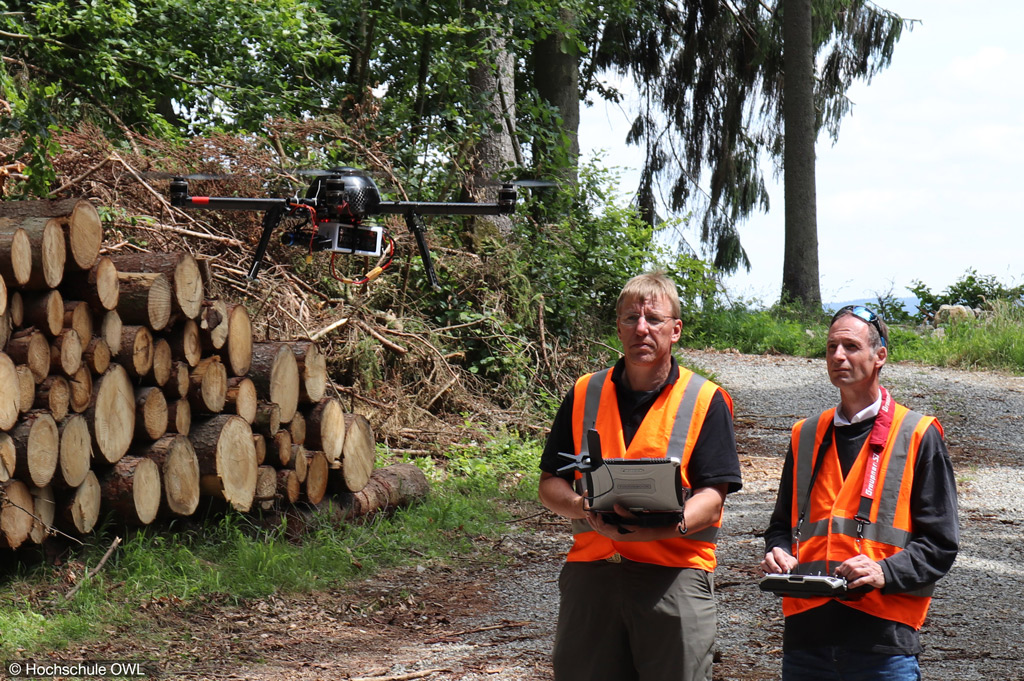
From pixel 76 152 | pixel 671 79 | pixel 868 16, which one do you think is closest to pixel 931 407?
pixel 76 152

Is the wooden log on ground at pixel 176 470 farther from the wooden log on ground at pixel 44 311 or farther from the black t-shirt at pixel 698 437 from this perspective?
the black t-shirt at pixel 698 437

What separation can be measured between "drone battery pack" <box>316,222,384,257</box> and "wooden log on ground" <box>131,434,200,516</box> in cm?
157

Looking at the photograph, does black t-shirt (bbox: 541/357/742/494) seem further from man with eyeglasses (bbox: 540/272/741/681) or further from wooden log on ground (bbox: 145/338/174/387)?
wooden log on ground (bbox: 145/338/174/387)

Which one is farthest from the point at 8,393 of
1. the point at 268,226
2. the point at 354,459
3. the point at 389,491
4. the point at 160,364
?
the point at 389,491

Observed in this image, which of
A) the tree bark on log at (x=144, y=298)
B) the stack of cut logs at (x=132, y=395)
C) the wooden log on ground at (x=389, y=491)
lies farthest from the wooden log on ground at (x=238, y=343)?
the wooden log on ground at (x=389, y=491)

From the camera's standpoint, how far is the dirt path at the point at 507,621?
4.21 meters

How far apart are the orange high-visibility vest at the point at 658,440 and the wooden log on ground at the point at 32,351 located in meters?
3.24

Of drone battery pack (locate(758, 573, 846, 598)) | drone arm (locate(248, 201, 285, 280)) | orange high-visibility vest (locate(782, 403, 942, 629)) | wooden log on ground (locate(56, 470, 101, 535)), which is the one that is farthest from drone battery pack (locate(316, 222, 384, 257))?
drone battery pack (locate(758, 573, 846, 598))

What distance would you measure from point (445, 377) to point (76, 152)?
3.55 metres

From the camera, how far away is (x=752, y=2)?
64.2 ft

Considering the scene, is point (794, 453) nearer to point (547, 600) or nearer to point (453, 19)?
point (547, 600)

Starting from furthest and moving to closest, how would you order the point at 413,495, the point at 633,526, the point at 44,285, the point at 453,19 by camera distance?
the point at 453,19
the point at 413,495
the point at 44,285
the point at 633,526

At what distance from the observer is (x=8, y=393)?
468 centimetres

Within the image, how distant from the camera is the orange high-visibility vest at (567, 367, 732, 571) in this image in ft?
8.84
